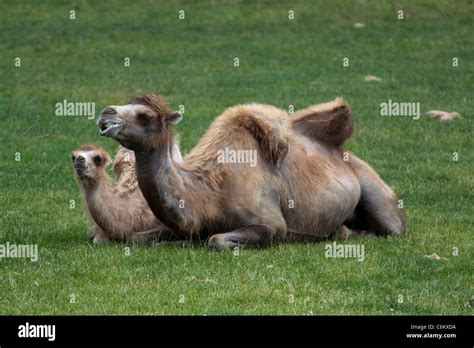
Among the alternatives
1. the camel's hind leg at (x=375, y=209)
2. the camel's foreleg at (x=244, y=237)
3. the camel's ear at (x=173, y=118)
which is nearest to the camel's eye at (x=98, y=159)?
the camel's ear at (x=173, y=118)

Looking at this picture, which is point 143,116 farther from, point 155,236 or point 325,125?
point 325,125

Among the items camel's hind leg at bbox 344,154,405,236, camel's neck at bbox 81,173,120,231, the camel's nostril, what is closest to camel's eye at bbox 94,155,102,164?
camel's neck at bbox 81,173,120,231

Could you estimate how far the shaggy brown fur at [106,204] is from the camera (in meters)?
11.5

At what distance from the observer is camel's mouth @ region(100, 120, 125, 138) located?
1041 cm

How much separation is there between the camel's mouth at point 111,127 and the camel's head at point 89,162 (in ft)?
3.36

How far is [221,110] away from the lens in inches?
781

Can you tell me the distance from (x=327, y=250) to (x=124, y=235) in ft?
5.87

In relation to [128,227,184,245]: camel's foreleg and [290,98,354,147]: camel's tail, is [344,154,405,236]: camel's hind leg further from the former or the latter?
[128,227,184,245]: camel's foreleg

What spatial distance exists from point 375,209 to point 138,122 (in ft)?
9.10

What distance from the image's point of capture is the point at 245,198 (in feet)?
37.2

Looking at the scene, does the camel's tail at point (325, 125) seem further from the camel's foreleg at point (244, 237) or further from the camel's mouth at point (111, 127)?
the camel's mouth at point (111, 127)

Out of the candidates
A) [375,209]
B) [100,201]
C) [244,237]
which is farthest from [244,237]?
[375,209]
